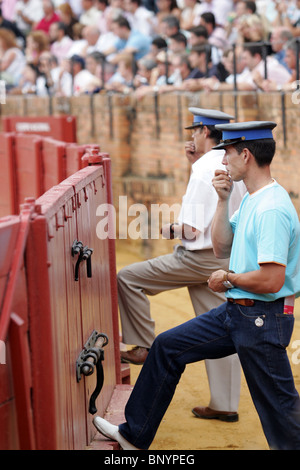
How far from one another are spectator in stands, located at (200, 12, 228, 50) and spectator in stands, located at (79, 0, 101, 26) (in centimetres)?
430

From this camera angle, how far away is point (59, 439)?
3076 millimetres

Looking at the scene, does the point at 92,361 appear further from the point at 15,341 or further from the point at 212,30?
the point at 212,30

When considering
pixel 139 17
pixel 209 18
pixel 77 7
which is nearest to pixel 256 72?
pixel 209 18

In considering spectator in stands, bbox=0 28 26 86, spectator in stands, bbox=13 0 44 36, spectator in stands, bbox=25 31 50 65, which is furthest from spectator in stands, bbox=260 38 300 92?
spectator in stands, bbox=13 0 44 36

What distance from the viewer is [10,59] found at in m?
16.5

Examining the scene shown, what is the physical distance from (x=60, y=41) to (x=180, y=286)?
11246mm

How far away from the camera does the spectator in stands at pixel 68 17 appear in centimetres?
1572

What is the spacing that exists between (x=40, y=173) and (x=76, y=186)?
219 inches

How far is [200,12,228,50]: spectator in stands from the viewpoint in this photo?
10844mm

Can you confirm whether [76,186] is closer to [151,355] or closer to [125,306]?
[151,355]

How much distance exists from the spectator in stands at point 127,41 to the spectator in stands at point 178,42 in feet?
3.30

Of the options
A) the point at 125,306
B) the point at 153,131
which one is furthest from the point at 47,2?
the point at 125,306

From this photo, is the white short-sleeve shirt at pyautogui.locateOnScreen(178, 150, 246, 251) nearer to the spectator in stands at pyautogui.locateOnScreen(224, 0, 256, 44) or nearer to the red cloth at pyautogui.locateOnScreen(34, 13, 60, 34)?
the spectator in stands at pyautogui.locateOnScreen(224, 0, 256, 44)

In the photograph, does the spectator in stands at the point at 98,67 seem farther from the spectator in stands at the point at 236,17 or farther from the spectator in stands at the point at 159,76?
the spectator in stands at the point at 236,17
